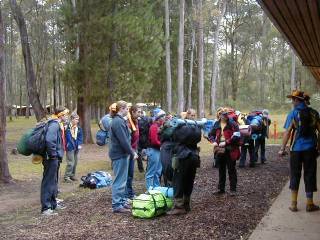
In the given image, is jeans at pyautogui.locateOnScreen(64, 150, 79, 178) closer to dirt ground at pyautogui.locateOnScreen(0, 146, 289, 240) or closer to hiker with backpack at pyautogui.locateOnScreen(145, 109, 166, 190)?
dirt ground at pyautogui.locateOnScreen(0, 146, 289, 240)

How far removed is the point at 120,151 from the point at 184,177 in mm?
1086

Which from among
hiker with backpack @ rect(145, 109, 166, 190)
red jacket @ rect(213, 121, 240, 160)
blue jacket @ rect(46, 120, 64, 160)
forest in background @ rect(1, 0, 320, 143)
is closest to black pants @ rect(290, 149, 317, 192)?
red jacket @ rect(213, 121, 240, 160)

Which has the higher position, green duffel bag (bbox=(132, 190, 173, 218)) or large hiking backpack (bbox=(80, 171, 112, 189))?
green duffel bag (bbox=(132, 190, 173, 218))

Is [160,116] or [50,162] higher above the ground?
[160,116]

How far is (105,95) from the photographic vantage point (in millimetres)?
21312

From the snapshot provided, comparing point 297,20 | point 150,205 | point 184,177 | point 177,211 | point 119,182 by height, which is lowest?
point 177,211

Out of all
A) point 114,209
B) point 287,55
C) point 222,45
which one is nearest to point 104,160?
point 114,209

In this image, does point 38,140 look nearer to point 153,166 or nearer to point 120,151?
point 120,151

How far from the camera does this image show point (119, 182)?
24.9ft

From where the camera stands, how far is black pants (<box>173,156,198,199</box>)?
7.18 metres

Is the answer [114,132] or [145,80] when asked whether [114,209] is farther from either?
[145,80]

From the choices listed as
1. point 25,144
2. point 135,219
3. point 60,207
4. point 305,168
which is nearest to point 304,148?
point 305,168

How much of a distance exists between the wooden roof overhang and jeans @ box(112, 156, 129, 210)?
10.2 ft

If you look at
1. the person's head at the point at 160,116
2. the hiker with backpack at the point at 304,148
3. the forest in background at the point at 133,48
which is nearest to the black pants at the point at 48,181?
the person's head at the point at 160,116
